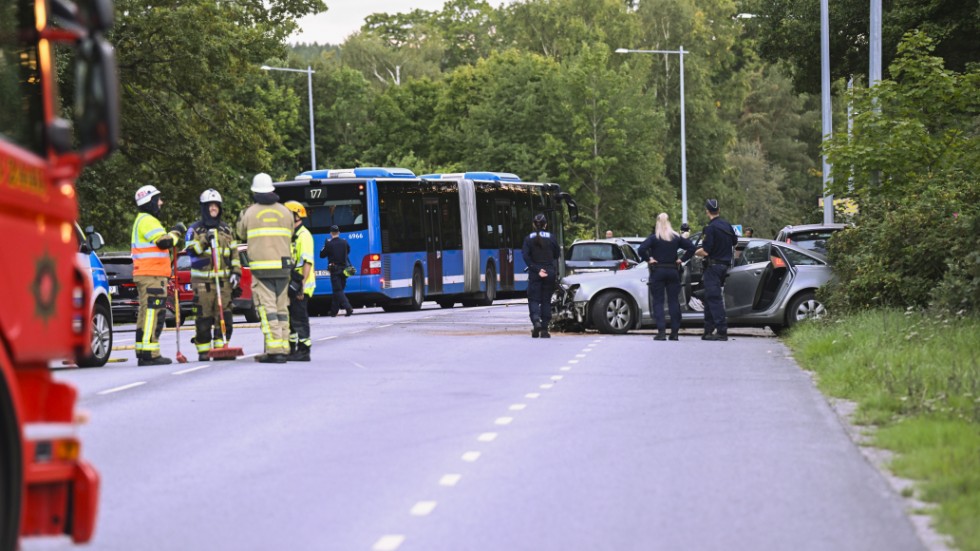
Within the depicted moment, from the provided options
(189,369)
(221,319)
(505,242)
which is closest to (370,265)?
(505,242)

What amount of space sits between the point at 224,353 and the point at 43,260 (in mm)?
12678

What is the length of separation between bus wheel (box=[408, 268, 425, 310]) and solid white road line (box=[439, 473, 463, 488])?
2657 centimetres

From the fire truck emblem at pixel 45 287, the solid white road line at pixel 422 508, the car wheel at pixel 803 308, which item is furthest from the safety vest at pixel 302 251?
the fire truck emblem at pixel 45 287

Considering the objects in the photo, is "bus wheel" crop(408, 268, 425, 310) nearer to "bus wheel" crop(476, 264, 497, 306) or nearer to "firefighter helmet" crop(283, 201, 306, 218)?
"bus wheel" crop(476, 264, 497, 306)

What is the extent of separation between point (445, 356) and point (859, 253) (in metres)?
5.95

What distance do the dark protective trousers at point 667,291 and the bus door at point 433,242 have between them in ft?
49.6

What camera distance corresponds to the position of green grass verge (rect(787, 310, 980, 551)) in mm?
8531

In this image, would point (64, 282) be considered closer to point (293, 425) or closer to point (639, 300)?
point (293, 425)

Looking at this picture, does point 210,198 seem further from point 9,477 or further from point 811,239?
point 9,477

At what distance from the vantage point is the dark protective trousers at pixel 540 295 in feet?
75.7

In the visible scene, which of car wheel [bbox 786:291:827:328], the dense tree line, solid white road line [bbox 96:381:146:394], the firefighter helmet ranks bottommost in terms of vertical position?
solid white road line [bbox 96:381:146:394]

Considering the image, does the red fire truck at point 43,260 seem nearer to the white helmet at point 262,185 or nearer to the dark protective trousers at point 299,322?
the white helmet at point 262,185

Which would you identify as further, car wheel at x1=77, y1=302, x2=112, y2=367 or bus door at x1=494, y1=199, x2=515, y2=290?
bus door at x1=494, y1=199, x2=515, y2=290

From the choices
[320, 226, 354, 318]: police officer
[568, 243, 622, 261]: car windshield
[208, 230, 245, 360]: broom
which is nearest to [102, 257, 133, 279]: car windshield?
[320, 226, 354, 318]: police officer
